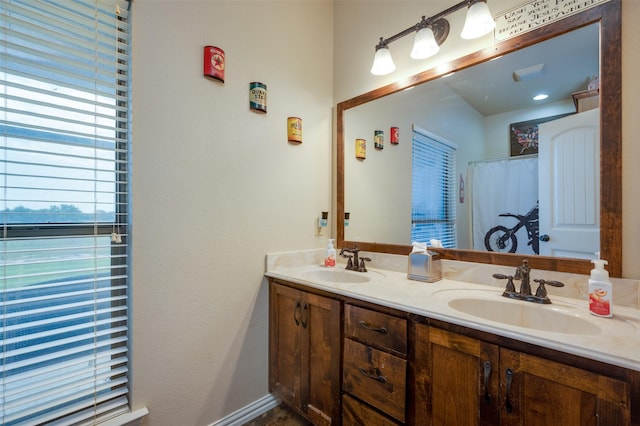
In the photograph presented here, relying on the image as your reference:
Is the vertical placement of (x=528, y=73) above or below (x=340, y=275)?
above

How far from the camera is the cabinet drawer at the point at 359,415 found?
112cm

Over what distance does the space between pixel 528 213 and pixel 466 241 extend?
0.29 meters

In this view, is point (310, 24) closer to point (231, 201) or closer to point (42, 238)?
point (231, 201)

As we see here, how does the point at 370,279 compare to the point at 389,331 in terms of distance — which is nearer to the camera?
the point at 389,331

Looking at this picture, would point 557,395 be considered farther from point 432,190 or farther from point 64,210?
point 64,210

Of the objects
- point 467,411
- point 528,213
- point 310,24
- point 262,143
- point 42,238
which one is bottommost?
point 467,411

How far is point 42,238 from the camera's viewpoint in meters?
1.03

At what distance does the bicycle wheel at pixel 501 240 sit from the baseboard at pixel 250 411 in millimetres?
1502

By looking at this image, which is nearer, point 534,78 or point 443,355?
point 443,355

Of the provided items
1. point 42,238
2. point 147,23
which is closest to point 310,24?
→ point 147,23

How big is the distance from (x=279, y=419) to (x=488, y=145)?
188 centimetres

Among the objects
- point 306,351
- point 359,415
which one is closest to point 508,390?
point 359,415

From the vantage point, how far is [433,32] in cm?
152

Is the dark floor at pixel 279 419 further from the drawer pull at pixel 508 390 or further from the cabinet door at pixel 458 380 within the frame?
the drawer pull at pixel 508 390
